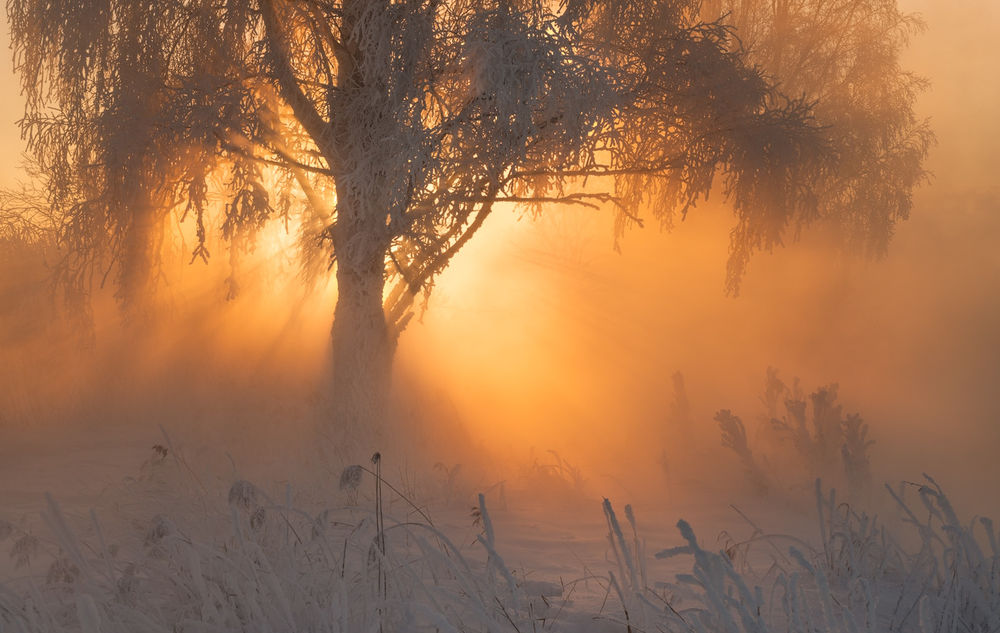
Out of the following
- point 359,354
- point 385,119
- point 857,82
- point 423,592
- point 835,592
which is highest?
point 857,82

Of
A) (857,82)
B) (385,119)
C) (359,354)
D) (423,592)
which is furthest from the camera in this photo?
(857,82)

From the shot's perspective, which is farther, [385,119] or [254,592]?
[385,119]

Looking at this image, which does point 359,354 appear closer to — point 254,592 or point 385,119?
point 385,119

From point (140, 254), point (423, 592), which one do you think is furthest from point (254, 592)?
point (140, 254)

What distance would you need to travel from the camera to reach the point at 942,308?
58.6ft

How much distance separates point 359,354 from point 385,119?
253 centimetres

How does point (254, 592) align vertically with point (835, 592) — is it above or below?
above

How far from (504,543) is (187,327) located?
827 centimetres

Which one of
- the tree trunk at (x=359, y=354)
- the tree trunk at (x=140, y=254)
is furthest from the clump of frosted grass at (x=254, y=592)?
the tree trunk at (x=140, y=254)

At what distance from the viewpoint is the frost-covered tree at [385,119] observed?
6070 millimetres

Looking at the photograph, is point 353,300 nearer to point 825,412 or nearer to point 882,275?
point 825,412

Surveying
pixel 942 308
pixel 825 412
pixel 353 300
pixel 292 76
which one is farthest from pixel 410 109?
pixel 942 308

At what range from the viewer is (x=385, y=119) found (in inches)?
253

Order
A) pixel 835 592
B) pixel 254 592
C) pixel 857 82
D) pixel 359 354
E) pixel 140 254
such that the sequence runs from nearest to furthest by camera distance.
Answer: pixel 254 592
pixel 835 592
pixel 140 254
pixel 359 354
pixel 857 82
